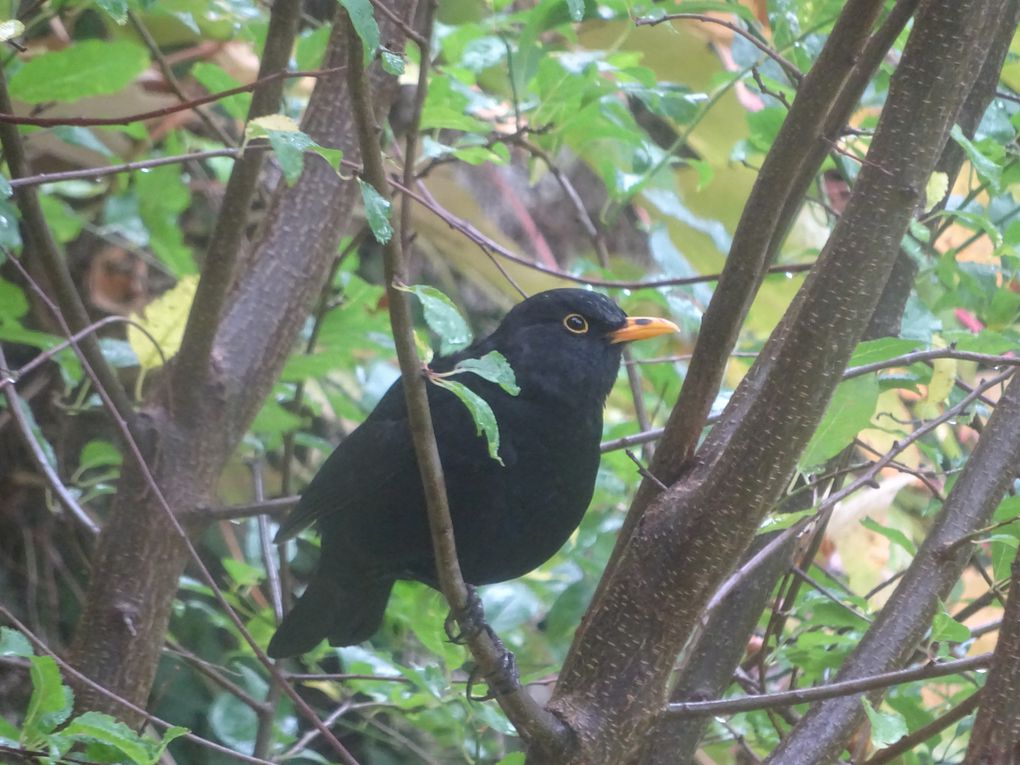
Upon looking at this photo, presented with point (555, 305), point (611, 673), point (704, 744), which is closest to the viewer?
point (611, 673)

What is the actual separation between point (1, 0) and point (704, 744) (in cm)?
246

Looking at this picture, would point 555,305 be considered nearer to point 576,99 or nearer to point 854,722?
point 576,99

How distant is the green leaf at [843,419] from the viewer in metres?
1.82

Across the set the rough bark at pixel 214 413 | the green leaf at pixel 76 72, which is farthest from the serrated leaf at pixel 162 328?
the green leaf at pixel 76 72

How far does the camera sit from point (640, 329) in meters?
2.57

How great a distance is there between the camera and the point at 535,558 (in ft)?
8.06

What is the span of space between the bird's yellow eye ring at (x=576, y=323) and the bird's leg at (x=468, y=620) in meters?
0.61

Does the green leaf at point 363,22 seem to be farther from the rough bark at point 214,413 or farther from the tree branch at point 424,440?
the rough bark at point 214,413

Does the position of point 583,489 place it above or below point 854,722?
above

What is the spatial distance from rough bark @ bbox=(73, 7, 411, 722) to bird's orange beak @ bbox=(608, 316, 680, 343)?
69 cm

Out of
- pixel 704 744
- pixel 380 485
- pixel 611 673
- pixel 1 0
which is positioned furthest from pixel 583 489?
pixel 1 0

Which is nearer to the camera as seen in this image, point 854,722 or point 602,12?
point 854,722

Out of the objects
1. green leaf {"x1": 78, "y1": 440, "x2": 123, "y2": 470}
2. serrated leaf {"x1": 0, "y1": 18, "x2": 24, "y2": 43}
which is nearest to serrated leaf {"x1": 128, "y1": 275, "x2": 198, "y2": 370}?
green leaf {"x1": 78, "y1": 440, "x2": 123, "y2": 470}

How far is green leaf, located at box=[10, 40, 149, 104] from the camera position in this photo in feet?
6.83
